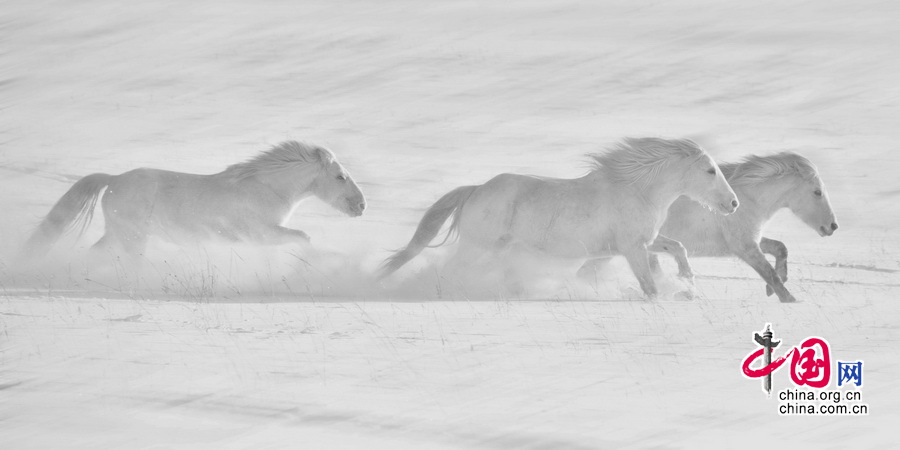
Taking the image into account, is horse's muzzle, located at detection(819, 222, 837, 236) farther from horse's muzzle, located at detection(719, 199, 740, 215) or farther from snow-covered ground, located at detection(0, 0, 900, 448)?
horse's muzzle, located at detection(719, 199, 740, 215)

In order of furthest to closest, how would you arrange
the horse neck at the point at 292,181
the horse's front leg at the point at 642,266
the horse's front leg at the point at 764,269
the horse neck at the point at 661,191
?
the horse neck at the point at 292,181, the horse neck at the point at 661,191, the horse's front leg at the point at 764,269, the horse's front leg at the point at 642,266

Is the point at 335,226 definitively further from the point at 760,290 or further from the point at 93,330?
the point at 93,330

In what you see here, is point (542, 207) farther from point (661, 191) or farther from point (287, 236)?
point (287, 236)

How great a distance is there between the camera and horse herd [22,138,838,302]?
32.1 ft

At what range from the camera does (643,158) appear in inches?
395

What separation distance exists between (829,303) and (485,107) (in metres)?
15.7

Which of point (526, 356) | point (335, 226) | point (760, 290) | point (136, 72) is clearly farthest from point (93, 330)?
point (136, 72)

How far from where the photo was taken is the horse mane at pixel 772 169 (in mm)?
10430

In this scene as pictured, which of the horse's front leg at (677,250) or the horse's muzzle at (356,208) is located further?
the horse's muzzle at (356,208)

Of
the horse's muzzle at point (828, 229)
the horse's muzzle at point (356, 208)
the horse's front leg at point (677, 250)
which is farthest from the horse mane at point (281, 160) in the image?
the horse's muzzle at point (828, 229)

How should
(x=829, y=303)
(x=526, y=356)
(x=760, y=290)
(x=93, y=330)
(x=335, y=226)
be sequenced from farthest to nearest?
(x=335, y=226) → (x=760, y=290) → (x=829, y=303) → (x=93, y=330) → (x=526, y=356)

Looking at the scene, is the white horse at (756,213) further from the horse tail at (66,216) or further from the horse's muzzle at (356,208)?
the horse tail at (66,216)

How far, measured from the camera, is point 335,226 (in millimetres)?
14867

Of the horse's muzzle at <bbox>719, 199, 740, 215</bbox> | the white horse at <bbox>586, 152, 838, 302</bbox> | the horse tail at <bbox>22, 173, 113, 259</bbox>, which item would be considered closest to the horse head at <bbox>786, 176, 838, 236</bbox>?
the white horse at <bbox>586, 152, 838, 302</bbox>
